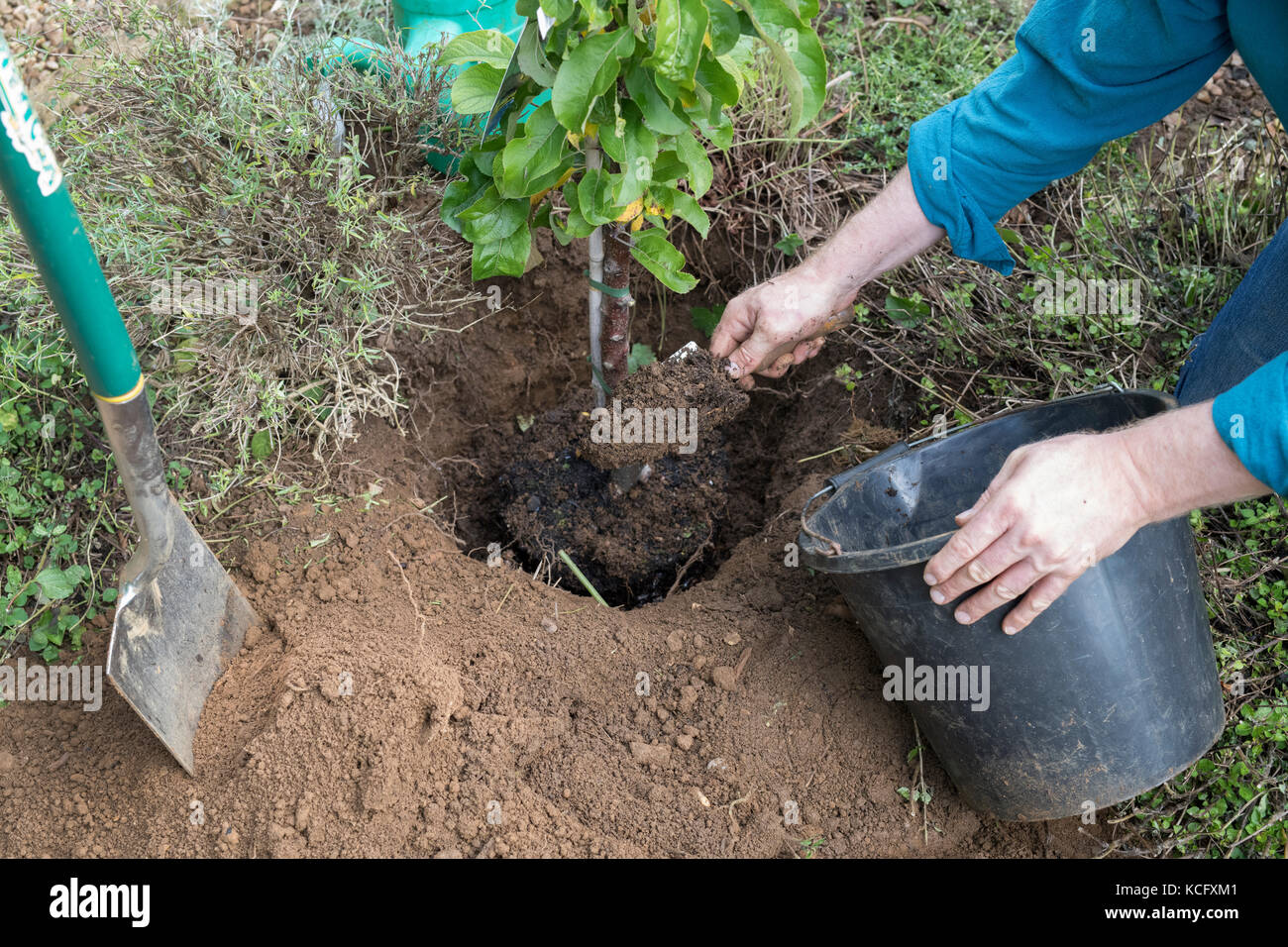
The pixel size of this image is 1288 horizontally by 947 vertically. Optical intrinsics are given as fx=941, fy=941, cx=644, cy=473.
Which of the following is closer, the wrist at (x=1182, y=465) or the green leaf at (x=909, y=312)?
the wrist at (x=1182, y=465)

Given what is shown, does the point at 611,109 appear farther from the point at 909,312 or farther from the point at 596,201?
the point at 909,312

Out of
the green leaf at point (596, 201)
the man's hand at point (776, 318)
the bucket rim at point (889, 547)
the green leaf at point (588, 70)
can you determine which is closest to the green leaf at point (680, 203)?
the green leaf at point (596, 201)

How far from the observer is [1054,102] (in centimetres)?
187

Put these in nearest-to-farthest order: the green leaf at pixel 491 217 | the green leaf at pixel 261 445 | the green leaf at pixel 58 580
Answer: the green leaf at pixel 491 217, the green leaf at pixel 58 580, the green leaf at pixel 261 445

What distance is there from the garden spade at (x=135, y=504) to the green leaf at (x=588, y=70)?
Answer: 28.7 inches

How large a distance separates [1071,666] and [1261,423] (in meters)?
0.50

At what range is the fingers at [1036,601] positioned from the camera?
4.84ft

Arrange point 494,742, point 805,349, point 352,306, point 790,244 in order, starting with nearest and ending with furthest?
point 494,742
point 805,349
point 352,306
point 790,244

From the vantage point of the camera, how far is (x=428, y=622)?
205cm

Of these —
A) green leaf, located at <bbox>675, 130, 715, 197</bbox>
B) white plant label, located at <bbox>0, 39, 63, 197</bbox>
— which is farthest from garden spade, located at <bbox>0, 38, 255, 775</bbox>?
green leaf, located at <bbox>675, 130, 715, 197</bbox>

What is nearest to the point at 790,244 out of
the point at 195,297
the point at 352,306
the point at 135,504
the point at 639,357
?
the point at 639,357

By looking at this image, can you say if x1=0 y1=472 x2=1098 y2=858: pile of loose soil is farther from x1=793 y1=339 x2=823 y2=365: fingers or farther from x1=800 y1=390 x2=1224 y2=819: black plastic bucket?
x1=793 y1=339 x2=823 y2=365: fingers

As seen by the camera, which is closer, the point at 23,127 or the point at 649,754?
the point at 23,127

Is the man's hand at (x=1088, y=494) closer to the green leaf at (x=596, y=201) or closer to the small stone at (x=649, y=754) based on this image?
the small stone at (x=649, y=754)
